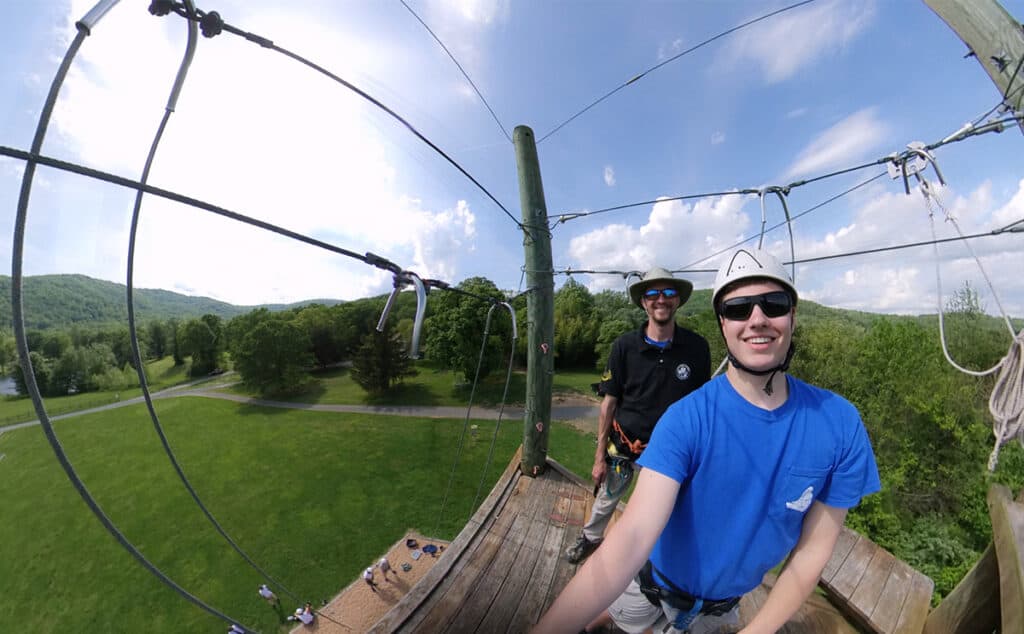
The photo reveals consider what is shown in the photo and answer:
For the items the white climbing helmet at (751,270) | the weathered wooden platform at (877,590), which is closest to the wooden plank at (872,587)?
the weathered wooden platform at (877,590)

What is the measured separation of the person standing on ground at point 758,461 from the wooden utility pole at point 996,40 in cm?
188

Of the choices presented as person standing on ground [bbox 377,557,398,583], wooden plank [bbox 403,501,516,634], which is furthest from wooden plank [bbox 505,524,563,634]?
person standing on ground [bbox 377,557,398,583]

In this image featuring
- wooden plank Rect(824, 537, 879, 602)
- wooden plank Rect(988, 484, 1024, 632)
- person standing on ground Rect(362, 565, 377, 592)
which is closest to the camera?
wooden plank Rect(988, 484, 1024, 632)

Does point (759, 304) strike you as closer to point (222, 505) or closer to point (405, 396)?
point (222, 505)

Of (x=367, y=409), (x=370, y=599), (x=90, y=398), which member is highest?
(x=90, y=398)

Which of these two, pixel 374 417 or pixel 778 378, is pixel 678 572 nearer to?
pixel 778 378

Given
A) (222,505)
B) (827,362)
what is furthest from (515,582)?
(222,505)

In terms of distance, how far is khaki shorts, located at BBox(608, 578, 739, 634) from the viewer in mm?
1417

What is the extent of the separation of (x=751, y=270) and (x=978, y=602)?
4.94 ft

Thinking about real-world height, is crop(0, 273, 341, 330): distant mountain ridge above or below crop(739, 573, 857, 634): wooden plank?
above

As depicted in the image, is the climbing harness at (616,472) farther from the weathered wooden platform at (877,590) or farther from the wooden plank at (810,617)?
the weathered wooden platform at (877,590)

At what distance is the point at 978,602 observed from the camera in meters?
1.28

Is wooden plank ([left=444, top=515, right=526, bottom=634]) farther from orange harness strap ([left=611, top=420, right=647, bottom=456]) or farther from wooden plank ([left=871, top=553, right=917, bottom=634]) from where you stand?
wooden plank ([left=871, top=553, right=917, bottom=634])

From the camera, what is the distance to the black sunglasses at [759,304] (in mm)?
1099
